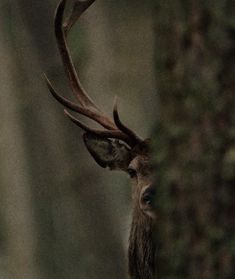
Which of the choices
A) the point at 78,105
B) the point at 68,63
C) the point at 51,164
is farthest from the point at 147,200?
the point at 51,164

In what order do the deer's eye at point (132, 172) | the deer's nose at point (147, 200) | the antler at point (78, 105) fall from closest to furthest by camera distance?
the deer's nose at point (147, 200) < the deer's eye at point (132, 172) < the antler at point (78, 105)

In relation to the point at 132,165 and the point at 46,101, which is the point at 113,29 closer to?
the point at 46,101

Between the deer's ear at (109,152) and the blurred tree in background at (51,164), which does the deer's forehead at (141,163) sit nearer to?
the deer's ear at (109,152)

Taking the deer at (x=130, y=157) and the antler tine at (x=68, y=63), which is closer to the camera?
the deer at (x=130, y=157)

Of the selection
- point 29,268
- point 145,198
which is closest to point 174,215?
point 145,198

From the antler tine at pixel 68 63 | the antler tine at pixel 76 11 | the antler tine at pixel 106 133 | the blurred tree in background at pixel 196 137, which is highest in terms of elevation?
the antler tine at pixel 76 11

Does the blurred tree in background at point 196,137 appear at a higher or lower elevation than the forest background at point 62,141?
lower

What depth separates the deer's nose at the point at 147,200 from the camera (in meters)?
7.02

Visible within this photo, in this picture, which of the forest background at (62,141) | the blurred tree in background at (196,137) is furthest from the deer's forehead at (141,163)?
the forest background at (62,141)

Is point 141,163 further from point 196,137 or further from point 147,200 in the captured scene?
point 196,137

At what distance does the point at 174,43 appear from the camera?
13.6 ft

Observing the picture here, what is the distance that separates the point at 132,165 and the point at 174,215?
10.4 ft

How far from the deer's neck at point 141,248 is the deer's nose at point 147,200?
0.06m

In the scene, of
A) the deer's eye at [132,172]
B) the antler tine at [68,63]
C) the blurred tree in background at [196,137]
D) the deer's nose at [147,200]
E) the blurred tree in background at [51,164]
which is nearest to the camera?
the blurred tree in background at [196,137]
